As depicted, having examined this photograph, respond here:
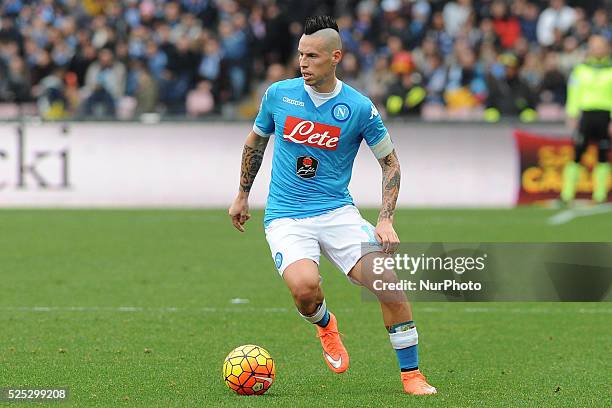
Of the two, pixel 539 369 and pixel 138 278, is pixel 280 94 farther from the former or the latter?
pixel 138 278

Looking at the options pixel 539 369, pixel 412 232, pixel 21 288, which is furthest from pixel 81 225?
pixel 539 369

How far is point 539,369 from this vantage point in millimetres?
8180

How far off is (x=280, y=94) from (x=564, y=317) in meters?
4.11

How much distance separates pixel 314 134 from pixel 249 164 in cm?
62

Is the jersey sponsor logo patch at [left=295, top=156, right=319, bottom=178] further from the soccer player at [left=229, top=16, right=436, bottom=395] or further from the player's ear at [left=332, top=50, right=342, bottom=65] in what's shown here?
the player's ear at [left=332, top=50, right=342, bottom=65]

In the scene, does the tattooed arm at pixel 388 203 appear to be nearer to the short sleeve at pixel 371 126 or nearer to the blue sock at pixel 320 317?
the short sleeve at pixel 371 126

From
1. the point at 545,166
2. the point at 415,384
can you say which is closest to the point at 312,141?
the point at 415,384

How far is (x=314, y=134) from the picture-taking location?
7.39m

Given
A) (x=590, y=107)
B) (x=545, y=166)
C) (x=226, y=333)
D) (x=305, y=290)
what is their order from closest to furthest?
(x=305, y=290) → (x=226, y=333) → (x=590, y=107) → (x=545, y=166)

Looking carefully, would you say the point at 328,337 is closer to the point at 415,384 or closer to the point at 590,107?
the point at 415,384

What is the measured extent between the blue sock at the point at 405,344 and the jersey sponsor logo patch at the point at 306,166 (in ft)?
3.26

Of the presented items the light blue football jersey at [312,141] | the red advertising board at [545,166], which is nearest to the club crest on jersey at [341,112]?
the light blue football jersey at [312,141]

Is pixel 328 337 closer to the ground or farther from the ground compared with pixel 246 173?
closer to the ground

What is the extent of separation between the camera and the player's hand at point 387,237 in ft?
23.3
